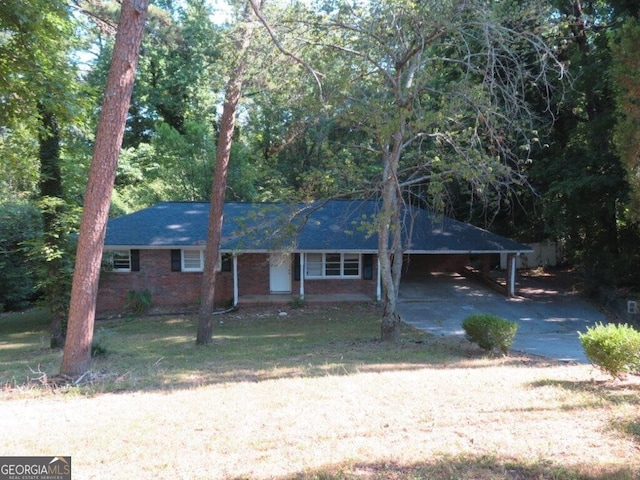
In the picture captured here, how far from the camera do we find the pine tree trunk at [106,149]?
7586 mm

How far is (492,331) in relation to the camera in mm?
10102

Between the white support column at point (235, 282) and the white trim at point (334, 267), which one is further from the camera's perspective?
the white trim at point (334, 267)

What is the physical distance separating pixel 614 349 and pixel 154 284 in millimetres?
17458

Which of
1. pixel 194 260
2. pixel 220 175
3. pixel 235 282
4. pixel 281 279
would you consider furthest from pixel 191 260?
pixel 220 175

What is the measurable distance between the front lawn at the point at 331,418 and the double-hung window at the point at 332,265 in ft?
35.5

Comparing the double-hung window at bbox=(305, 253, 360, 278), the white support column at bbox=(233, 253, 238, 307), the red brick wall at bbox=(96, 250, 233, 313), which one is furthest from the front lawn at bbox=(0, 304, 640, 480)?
the double-hung window at bbox=(305, 253, 360, 278)

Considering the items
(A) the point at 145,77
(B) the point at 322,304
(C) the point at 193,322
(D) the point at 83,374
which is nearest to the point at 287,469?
(D) the point at 83,374

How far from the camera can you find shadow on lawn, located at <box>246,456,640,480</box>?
375 cm

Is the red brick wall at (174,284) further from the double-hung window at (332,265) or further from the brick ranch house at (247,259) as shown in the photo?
the double-hung window at (332,265)

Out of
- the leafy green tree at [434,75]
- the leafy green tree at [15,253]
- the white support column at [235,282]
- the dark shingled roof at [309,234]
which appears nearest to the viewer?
the leafy green tree at [434,75]

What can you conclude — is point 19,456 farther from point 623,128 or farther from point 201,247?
point 201,247

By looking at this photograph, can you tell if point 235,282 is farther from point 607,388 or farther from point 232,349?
point 607,388

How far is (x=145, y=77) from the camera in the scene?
111ft

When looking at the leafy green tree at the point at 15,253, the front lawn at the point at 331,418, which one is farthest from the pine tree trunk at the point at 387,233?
the leafy green tree at the point at 15,253
